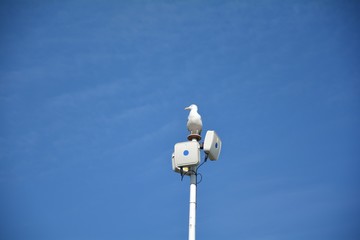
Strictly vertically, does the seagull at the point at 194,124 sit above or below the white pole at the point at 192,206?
above

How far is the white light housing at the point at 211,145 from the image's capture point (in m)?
9.15

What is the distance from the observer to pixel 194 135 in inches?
372

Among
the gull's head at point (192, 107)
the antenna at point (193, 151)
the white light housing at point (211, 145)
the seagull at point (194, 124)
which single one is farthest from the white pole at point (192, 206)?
the gull's head at point (192, 107)

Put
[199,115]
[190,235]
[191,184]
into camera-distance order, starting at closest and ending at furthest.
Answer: [190,235]
[191,184]
[199,115]

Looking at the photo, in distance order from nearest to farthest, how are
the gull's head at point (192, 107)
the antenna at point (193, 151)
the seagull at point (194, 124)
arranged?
the antenna at point (193, 151)
the seagull at point (194, 124)
the gull's head at point (192, 107)

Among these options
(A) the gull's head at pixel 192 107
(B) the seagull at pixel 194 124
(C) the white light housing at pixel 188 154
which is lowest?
(C) the white light housing at pixel 188 154

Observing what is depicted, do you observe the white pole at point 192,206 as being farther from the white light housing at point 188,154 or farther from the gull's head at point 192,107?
the gull's head at point 192,107

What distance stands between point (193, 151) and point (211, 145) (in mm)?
415

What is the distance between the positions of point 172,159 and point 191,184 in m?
0.80

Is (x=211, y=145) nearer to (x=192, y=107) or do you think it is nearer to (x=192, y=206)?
(x=192, y=107)

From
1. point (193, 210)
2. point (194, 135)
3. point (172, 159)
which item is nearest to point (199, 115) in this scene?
point (194, 135)

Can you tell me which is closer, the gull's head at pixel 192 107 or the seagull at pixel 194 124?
the seagull at pixel 194 124

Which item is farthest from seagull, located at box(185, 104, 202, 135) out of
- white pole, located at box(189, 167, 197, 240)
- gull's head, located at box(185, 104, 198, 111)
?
white pole, located at box(189, 167, 197, 240)

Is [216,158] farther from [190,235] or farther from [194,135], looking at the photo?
[190,235]
